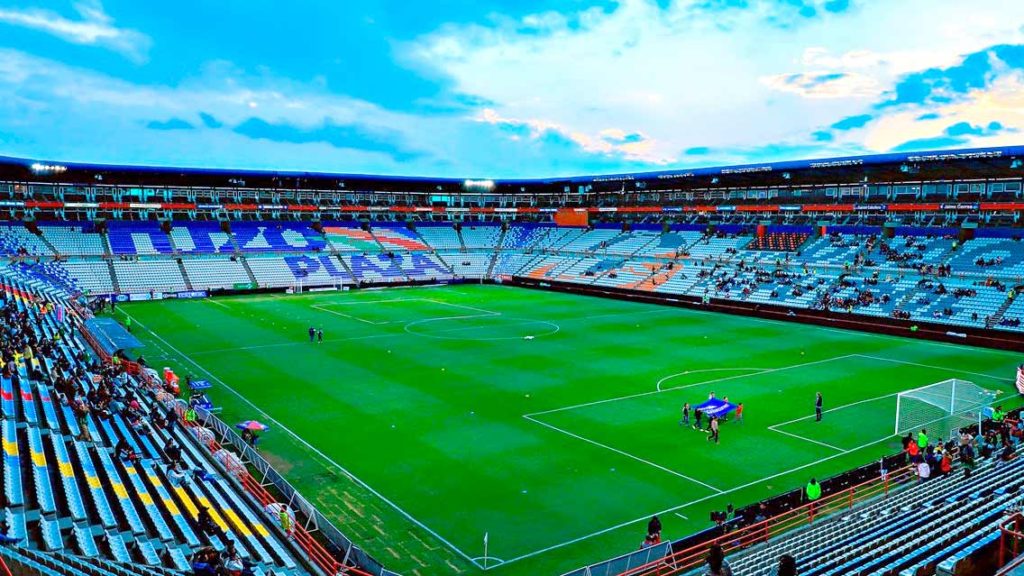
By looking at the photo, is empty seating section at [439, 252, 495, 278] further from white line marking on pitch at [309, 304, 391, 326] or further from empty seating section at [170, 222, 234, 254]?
white line marking on pitch at [309, 304, 391, 326]

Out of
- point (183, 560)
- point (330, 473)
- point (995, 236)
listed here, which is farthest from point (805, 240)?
point (183, 560)

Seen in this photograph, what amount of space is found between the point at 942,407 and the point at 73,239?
256 feet

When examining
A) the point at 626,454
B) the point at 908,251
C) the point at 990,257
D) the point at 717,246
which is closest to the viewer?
the point at 626,454

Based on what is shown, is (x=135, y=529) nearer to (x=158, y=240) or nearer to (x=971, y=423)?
(x=971, y=423)

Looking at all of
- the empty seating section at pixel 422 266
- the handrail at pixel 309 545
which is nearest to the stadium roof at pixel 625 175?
the empty seating section at pixel 422 266

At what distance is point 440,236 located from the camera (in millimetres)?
97062

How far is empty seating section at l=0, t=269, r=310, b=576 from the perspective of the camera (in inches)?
449

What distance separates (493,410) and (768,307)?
3681 cm

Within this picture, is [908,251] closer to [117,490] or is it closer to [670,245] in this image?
[670,245]

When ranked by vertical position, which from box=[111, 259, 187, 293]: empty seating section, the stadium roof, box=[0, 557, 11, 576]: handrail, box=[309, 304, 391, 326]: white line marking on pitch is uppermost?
the stadium roof

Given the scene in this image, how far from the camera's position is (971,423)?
2522cm

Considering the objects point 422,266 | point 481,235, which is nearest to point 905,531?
point 422,266

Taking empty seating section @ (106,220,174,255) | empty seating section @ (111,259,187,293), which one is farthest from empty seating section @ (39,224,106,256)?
empty seating section @ (111,259,187,293)

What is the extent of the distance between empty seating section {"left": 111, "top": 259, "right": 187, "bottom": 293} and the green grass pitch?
16483 mm
